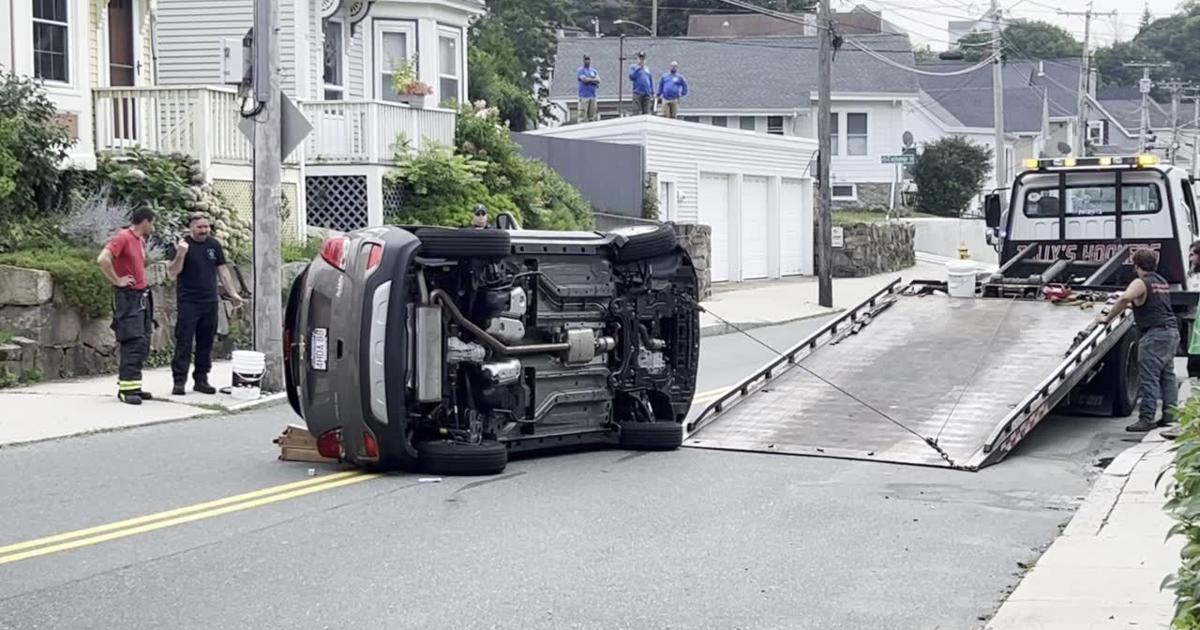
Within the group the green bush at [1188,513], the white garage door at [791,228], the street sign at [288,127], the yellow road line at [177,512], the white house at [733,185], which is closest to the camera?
the green bush at [1188,513]

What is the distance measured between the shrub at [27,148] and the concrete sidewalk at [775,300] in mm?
10331

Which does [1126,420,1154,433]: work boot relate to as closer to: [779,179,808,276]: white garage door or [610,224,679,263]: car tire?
[610,224,679,263]: car tire

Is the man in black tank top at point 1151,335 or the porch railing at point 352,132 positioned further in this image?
the porch railing at point 352,132

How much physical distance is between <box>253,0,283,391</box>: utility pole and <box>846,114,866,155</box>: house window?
43689 mm

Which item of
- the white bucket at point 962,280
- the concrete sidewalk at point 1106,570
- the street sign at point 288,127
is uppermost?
the street sign at point 288,127

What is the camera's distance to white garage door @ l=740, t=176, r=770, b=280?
129ft

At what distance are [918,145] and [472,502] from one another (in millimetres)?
54994

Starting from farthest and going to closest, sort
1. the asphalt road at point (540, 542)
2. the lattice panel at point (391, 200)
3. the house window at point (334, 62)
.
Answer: the house window at point (334, 62)
the lattice panel at point (391, 200)
the asphalt road at point (540, 542)

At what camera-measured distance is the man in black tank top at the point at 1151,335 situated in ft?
47.1

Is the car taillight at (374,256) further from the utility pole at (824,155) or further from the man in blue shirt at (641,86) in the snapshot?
the man in blue shirt at (641,86)

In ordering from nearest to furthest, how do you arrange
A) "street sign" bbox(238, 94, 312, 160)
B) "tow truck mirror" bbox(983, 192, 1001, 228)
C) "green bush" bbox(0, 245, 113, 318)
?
"street sign" bbox(238, 94, 312, 160)
"green bush" bbox(0, 245, 113, 318)
"tow truck mirror" bbox(983, 192, 1001, 228)

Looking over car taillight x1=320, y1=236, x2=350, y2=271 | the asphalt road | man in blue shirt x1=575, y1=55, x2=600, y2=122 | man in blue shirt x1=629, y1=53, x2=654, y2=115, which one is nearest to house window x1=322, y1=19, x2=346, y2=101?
man in blue shirt x1=629, y1=53, x2=654, y2=115

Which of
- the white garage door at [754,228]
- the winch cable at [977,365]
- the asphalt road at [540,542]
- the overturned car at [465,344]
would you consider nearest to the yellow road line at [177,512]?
the asphalt road at [540,542]

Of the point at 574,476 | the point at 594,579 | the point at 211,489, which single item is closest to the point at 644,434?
the point at 574,476
